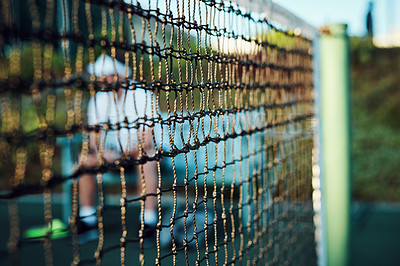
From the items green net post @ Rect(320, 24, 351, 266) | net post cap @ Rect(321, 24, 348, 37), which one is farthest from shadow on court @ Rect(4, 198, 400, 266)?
net post cap @ Rect(321, 24, 348, 37)

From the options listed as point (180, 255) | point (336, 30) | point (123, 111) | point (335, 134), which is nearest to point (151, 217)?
point (180, 255)

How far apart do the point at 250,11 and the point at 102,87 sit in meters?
0.84

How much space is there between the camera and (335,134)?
214cm

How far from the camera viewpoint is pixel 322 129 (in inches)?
85.4

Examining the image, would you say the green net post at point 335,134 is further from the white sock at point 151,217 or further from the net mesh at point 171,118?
the white sock at point 151,217

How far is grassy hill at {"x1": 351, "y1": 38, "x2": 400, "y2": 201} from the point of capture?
17.6ft

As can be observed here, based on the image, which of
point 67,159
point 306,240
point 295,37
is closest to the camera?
point 295,37

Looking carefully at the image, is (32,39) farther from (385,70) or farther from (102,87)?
(385,70)

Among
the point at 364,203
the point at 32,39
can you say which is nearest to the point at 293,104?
the point at 32,39

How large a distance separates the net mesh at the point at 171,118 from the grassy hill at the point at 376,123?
2.70 m

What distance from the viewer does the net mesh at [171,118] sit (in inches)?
26.1

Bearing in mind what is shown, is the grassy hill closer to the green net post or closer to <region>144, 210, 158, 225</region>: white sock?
<region>144, 210, 158, 225</region>: white sock

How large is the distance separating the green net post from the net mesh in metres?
0.08

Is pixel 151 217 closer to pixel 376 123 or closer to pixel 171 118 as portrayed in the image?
pixel 171 118
